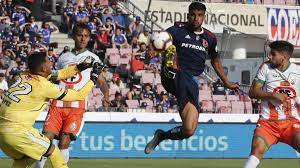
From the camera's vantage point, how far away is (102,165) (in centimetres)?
1762

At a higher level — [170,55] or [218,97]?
[170,55]

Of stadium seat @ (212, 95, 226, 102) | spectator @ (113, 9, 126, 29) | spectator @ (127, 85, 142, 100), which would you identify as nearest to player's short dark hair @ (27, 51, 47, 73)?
spectator @ (127, 85, 142, 100)

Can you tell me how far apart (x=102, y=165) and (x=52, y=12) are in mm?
13529

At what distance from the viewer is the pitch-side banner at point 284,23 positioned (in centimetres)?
3656

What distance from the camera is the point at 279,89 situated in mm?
11922

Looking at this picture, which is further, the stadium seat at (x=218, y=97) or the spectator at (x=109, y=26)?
the spectator at (x=109, y=26)

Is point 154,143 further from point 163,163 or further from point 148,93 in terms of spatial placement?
point 148,93

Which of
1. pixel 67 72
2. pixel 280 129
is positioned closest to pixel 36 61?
pixel 67 72

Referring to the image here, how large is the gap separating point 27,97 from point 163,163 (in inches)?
330

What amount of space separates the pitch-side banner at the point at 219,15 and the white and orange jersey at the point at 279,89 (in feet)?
66.0

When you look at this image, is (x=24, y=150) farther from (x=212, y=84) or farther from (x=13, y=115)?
(x=212, y=84)

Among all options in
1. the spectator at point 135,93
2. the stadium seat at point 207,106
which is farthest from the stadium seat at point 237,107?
the spectator at point 135,93

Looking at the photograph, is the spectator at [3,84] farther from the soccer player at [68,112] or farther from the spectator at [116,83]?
the soccer player at [68,112]

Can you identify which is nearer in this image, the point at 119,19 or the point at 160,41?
the point at 160,41
